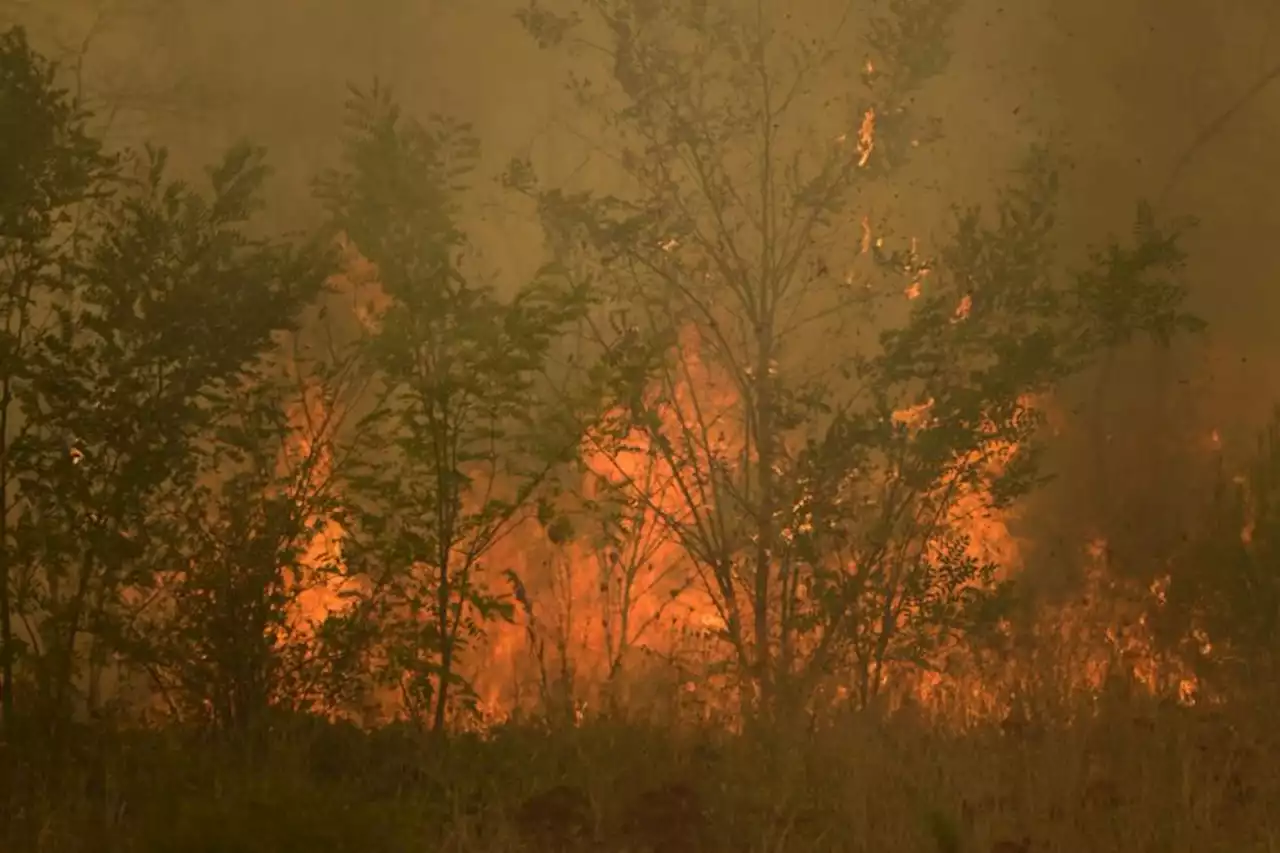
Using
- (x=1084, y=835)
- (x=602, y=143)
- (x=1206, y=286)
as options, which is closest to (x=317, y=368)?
(x=602, y=143)

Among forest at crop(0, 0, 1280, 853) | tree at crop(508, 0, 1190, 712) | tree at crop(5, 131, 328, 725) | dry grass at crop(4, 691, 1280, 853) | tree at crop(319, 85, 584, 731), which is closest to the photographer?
dry grass at crop(4, 691, 1280, 853)

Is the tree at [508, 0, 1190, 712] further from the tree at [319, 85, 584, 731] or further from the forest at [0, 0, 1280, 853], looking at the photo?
the tree at [319, 85, 584, 731]

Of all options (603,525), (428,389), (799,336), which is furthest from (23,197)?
(799,336)

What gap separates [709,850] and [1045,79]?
5.67m

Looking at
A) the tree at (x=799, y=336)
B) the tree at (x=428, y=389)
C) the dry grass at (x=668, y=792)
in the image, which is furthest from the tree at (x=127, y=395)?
the tree at (x=799, y=336)

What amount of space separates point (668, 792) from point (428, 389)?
1.79m

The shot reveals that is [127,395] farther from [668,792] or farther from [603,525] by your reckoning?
[668,792]

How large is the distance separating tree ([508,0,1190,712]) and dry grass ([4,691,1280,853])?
2.31ft

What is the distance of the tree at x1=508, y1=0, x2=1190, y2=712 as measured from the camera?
4.99 m

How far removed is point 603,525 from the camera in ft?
17.2

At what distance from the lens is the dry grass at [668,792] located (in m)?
3.37

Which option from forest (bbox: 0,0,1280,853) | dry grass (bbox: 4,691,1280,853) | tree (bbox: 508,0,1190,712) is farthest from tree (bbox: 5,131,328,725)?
tree (bbox: 508,0,1190,712)

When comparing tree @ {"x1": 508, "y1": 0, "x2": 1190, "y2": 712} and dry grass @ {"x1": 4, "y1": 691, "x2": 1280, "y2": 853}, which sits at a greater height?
tree @ {"x1": 508, "y1": 0, "x2": 1190, "y2": 712}

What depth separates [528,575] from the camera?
6.56 meters
